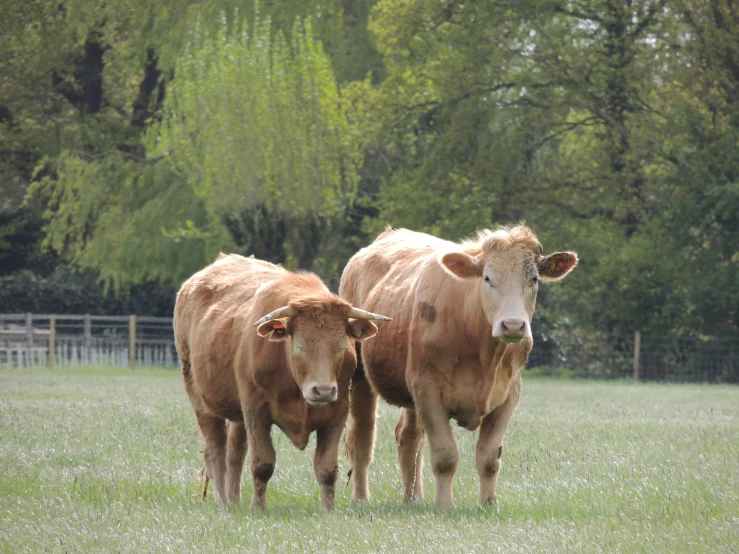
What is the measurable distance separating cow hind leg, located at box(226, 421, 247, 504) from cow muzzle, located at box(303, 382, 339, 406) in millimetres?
1558

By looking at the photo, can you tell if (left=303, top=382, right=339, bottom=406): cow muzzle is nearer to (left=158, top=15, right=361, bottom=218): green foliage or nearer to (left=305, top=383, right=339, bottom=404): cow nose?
(left=305, top=383, right=339, bottom=404): cow nose

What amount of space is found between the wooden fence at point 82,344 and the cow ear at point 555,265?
25.2 meters

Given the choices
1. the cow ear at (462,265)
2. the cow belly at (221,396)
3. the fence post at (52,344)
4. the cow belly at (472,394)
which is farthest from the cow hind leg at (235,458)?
the fence post at (52,344)

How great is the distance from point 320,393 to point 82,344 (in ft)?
89.8

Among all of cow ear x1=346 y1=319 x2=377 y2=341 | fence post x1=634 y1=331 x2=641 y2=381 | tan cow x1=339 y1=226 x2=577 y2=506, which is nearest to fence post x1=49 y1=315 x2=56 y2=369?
fence post x1=634 y1=331 x2=641 y2=381

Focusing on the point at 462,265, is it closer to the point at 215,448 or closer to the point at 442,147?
the point at 215,448

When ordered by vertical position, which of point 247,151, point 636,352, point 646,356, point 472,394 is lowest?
point 646,356

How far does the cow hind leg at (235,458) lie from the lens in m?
9.41

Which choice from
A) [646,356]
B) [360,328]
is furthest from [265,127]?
[360,328]

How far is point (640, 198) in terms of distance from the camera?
35438mm

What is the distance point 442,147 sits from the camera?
35.7 metres

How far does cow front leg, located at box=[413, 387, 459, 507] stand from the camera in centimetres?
844

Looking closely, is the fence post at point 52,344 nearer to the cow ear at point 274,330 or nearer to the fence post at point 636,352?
the fence post at point 636,352

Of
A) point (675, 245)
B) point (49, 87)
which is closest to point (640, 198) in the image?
point (675, 245)
